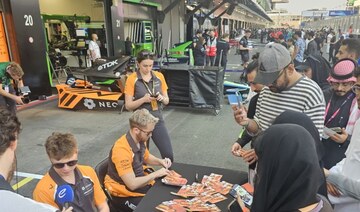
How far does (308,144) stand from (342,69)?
1.75 metres

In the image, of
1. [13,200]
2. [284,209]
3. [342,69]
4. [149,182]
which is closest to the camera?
[13,200]

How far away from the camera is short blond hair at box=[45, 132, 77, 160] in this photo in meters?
1.89

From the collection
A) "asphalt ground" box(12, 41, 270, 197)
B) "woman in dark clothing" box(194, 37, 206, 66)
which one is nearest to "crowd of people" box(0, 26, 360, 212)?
"asphalt ground" box(12, 41, 270, 197)

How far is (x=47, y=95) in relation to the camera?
8.02 metres

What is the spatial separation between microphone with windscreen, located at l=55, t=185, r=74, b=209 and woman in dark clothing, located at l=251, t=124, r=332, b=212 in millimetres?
1241

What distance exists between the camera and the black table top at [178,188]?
1962 mm

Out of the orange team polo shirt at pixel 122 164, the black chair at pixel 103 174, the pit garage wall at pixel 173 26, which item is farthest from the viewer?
the pit garage wall at pixel 173 26

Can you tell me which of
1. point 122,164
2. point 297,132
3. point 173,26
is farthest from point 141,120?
point 173,26

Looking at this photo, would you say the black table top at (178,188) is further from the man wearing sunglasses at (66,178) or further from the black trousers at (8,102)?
the black trousers at (8,102)

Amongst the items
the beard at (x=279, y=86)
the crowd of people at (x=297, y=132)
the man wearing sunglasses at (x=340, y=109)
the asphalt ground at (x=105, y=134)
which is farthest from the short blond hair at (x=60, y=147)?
the man wearing sunglasses at (x=340, y=109)

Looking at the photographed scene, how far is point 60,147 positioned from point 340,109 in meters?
2.40

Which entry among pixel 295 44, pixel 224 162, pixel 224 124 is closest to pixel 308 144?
pixel 224 162

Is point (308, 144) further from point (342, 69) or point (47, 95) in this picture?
point (47, 95)

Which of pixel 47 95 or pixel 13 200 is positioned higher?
pixel 13 200
